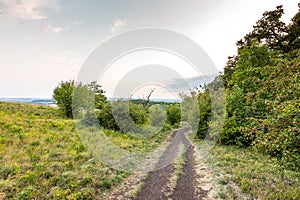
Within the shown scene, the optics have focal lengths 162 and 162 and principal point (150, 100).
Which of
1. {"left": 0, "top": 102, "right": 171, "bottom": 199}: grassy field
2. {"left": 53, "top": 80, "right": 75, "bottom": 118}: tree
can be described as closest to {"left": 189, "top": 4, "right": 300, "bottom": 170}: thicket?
{"left": 0, "top": 102, "right": 171, "bottom": 199}: grassy field

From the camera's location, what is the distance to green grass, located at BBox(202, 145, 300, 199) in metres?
5.18

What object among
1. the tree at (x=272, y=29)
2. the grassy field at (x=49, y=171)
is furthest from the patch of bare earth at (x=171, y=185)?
the tree at (x=272, y=29)

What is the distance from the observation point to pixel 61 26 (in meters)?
16.5

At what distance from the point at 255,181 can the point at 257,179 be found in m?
0.30

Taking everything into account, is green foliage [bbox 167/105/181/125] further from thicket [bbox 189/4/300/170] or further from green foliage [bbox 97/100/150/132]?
green foliage [bbox 97/100/150/132]

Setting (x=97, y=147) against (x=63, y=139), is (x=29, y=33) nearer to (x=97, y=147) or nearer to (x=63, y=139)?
(x=63, y=139)

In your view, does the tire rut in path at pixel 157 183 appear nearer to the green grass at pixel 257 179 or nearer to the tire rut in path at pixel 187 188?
the tire rut in path at pixel 187 188

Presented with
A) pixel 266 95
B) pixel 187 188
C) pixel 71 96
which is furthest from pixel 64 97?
pixel 266 95

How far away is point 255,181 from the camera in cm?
608

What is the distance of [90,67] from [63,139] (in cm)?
522

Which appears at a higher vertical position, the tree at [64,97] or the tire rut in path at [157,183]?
the tree at [64,97]

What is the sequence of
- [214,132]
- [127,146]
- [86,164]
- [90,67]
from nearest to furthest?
[86,164]
[90,67]
[127,146]
[214,132]

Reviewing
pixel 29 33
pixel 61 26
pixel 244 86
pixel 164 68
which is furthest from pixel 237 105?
pixel 29 33

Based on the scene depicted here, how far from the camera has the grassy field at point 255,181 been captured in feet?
17.0
